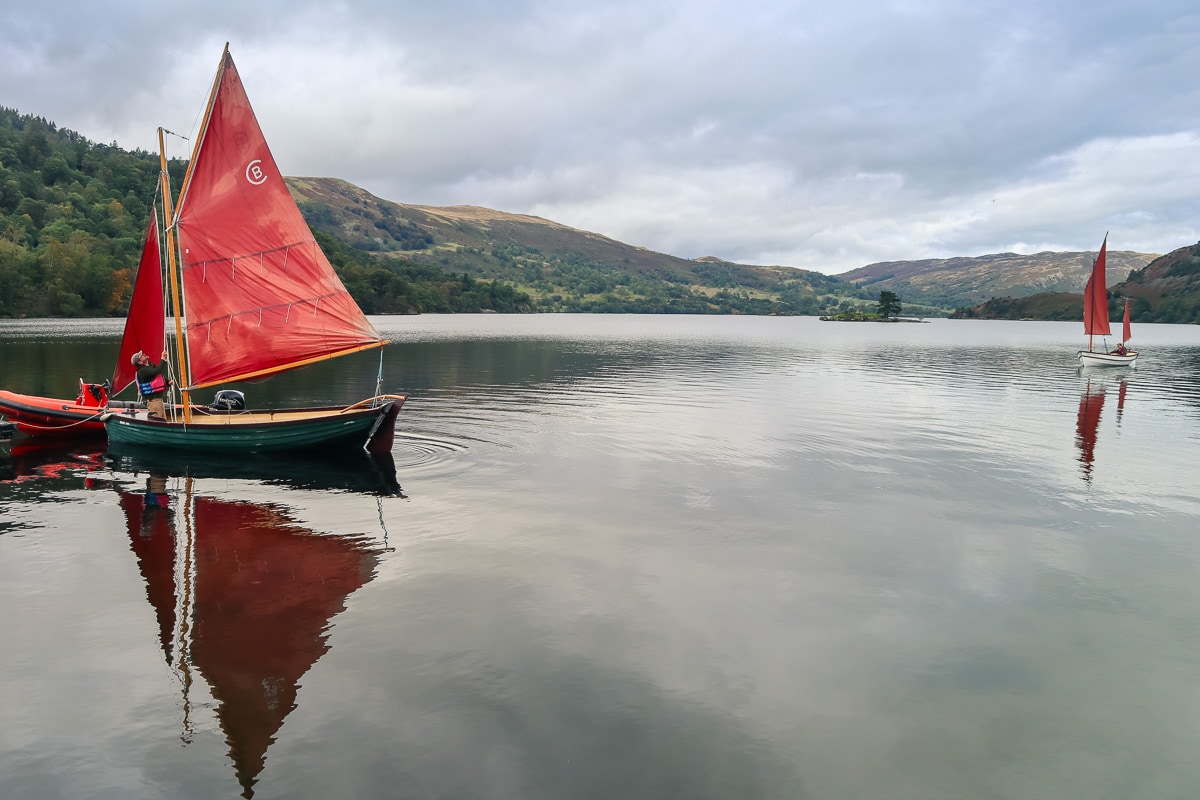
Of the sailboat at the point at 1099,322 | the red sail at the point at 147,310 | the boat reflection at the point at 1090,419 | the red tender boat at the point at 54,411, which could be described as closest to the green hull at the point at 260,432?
the red sail at the point at 147,310

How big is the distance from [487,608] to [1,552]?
1242 cm

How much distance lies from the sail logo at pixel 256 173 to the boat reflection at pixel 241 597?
11612mm

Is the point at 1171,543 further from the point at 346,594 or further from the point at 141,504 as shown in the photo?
the point at 141,504

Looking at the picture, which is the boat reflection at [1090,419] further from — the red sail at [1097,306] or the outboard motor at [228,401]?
the outboard motor at [228,401]

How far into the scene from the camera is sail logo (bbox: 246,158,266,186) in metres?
27.1

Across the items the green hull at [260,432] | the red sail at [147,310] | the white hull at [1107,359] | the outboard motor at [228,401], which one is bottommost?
the green hull at [260,432]

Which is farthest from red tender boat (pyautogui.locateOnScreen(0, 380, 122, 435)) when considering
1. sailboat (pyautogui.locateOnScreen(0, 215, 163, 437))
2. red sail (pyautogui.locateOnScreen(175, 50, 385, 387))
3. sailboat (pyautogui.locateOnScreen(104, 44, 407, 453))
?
red sail (pyautogui.locateOnScreen(175, 50, 385, 387))

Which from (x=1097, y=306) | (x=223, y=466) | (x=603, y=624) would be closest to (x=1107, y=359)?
(x=1097, y=306)

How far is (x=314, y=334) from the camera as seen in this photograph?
2831 centimetres

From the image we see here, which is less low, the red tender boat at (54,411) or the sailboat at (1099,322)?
the sailboat at (1099,322)

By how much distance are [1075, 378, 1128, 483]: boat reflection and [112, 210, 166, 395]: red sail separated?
35060 millimetres

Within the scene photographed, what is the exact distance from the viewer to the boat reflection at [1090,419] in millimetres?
30053

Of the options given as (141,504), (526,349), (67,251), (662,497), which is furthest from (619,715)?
(67,251)

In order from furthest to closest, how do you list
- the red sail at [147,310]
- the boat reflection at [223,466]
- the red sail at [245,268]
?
the red sail at [147,310] → the red sail at [245,268] → the boat reflection at [223,466]
